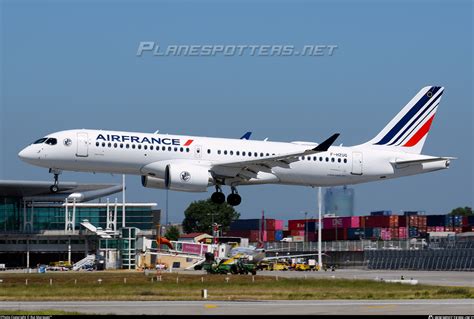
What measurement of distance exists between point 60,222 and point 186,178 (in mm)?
81670

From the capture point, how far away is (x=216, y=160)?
67.1 meters

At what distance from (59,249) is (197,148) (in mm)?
72966

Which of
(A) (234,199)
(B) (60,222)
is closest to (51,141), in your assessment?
(A) (234,199)

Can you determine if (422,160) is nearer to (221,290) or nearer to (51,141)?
(221,290)

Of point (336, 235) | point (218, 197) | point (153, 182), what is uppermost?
point (153, 182)

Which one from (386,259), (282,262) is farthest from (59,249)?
(386,259)

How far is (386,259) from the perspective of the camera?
383ft

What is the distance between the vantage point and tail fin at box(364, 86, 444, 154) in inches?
2936

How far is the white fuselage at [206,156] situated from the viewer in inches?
2530

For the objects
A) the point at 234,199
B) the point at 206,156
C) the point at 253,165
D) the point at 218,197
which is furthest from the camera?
the point at 234,199

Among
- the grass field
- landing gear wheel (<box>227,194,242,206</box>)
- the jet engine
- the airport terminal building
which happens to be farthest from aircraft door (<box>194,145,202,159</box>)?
the airport terminal building

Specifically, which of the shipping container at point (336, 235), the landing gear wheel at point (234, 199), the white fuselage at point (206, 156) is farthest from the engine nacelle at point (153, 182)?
the shipping container at point (336, 235)

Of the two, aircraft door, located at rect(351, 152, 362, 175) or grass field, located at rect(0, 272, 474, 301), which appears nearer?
grass field, located at rect(0, 272, 474, 301)

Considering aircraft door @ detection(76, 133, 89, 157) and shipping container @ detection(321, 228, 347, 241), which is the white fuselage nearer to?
aircraft door @ detection(76, 133, 89, 157)
